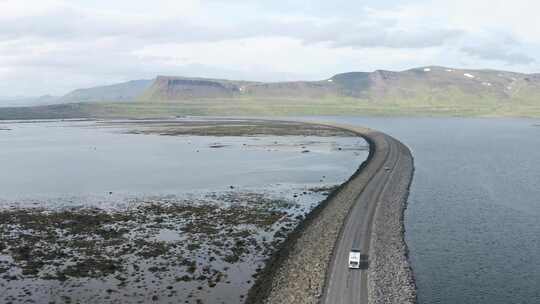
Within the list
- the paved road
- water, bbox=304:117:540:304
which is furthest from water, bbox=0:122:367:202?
water, bbox=304:117:540:304

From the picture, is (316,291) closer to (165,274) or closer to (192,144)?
(165,274)

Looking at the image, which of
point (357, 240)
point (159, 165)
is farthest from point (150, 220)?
point (159, 165)

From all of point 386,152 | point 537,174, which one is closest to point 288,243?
point 537,174

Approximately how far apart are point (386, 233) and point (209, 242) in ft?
72.9

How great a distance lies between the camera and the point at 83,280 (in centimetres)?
4578

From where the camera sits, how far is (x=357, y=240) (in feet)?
189

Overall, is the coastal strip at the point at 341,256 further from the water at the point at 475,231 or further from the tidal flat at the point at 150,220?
the tidal flat at the point at 150,220

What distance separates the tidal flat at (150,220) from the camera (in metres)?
45.0

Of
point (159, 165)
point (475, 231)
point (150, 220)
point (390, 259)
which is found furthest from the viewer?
point (159, 165)

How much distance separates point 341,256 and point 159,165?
78.3 metres

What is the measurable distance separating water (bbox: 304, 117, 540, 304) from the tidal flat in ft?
56.6

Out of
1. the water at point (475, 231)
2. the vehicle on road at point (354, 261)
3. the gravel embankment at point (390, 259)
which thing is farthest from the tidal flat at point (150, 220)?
the water at point (475, 231)

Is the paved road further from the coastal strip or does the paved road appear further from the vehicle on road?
the vehicle on road

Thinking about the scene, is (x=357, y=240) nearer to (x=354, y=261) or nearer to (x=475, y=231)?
(x=354, y=261)
